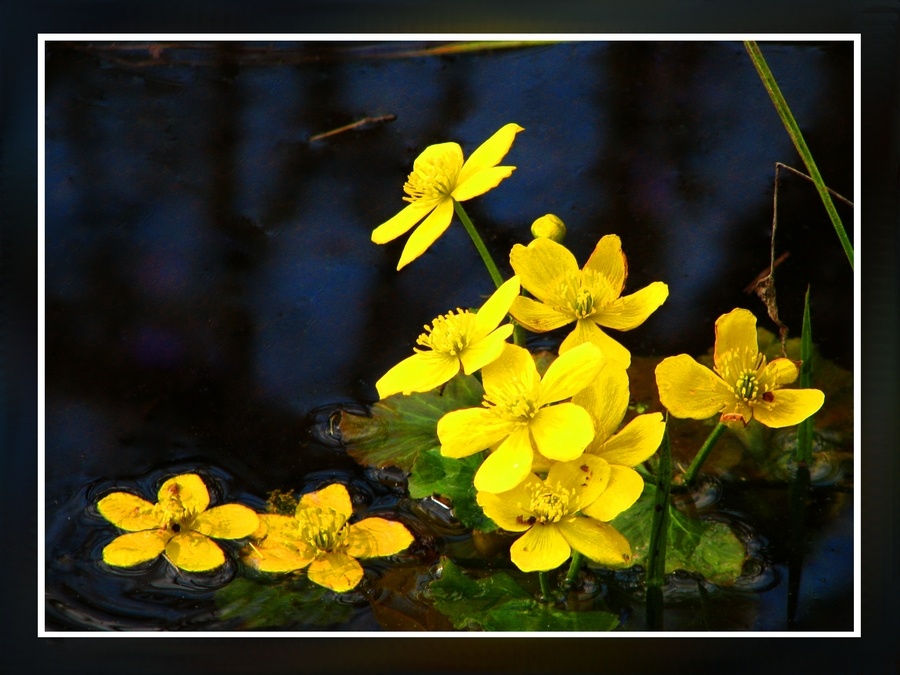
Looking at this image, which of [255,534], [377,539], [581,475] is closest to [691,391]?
[581,475]

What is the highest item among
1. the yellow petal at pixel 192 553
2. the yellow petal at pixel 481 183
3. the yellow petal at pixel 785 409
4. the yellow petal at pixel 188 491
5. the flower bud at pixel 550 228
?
the yellow petal at pixel 481 183

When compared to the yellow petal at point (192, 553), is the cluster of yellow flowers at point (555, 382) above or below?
above

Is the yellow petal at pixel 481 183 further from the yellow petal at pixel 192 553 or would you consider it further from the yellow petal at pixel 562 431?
the yellow petal at pixel 192 553

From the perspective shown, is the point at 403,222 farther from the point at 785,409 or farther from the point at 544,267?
the point at 785,409

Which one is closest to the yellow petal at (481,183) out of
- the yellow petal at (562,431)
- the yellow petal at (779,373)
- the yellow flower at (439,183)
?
the yellow flower at (439,183)
